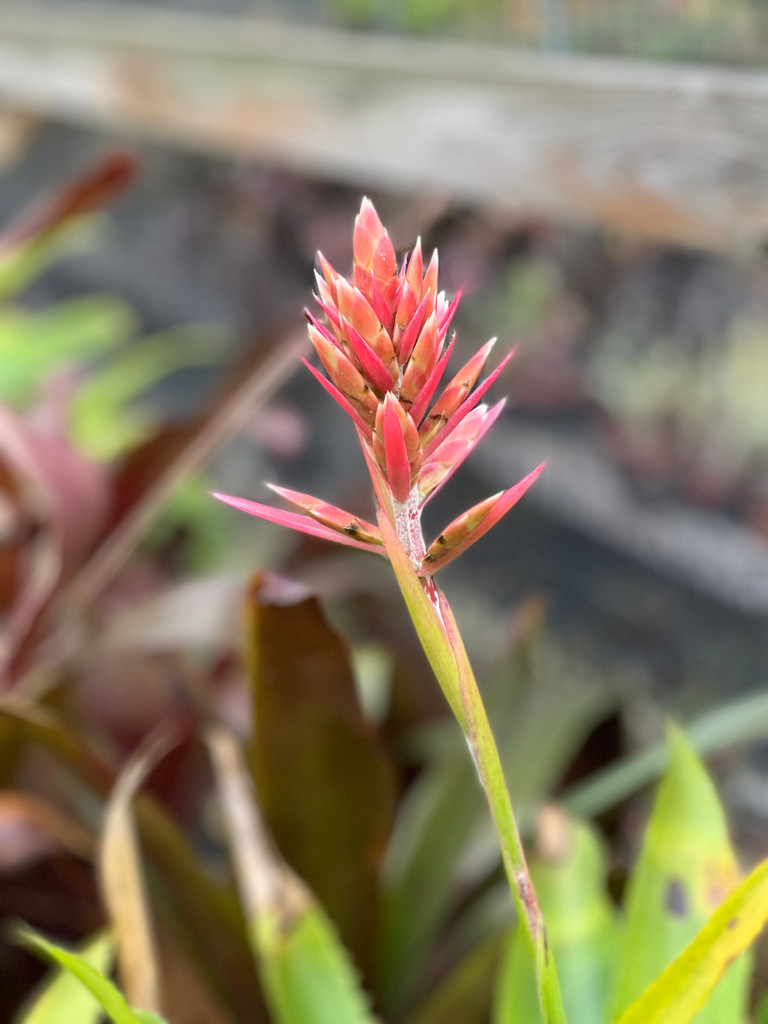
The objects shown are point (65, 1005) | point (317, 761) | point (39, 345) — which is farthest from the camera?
point (39, 345)

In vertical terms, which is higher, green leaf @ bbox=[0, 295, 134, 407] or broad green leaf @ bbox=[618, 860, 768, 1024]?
broad green leaf @ bbox=[618, 860, 768, 1024]

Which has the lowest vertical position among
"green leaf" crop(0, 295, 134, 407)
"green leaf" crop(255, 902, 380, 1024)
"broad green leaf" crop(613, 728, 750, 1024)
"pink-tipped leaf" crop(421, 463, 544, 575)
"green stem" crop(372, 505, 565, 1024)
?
"green leaf" crop(255, 902, 380, 1024)

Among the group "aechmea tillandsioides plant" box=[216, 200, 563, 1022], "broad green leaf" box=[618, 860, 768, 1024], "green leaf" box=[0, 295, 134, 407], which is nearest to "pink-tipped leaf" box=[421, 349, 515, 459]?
"aechmea tillandsioides plant" box=[216, 200, 563, 1022]

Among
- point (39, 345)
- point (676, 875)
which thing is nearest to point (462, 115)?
point (39, 345)

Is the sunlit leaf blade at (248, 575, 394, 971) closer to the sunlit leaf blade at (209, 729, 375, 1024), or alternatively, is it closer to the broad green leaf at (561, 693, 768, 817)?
the sunlit leaf blade at (209, 729, 375, 1024)

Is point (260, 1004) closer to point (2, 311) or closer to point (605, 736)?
point (605, 736)

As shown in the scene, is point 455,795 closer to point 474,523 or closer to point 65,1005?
point 65,1005
